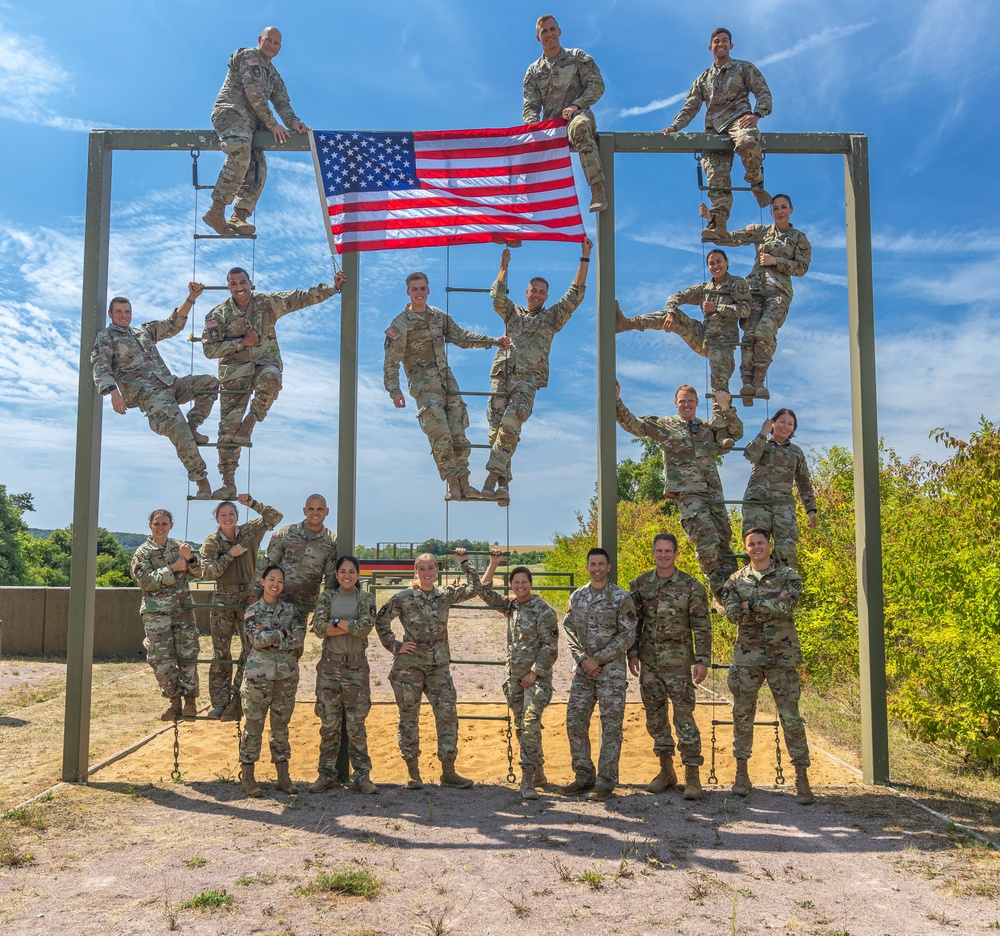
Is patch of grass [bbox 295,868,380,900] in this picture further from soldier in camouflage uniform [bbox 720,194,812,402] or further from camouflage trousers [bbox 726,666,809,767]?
soldier in camouflage uniform [bbox 720,194,812,402]

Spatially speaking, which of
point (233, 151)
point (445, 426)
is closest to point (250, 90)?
point (233, 151)

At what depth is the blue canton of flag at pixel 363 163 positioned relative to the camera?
27.0 feet

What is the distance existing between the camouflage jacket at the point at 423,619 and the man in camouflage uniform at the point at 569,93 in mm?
3848

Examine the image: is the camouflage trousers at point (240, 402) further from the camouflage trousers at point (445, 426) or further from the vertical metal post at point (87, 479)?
the camouflage trousers at point (445, 426)

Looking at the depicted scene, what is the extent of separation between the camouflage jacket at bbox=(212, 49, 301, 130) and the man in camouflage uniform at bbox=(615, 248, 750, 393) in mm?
3809

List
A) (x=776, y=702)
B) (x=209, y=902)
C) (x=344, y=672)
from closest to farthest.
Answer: (x=209, y=902) → (x=776, y=702) → (x=344, y=672)

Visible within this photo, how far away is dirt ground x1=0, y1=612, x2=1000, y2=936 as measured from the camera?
16.1 feet

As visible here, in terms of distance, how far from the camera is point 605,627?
23.4 feet

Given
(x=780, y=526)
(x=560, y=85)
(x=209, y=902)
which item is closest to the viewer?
(x=209, y=902)

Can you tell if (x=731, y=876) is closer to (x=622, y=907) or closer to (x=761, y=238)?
(x=622, y=907)

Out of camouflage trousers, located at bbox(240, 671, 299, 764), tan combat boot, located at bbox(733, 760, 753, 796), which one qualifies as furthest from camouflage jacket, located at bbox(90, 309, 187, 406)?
tan combat boot, located at bbox(733, 760, 753, 796)

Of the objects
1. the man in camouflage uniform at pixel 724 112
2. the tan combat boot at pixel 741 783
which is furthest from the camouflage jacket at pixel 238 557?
the man in camouflage uniform at pixel 724 112

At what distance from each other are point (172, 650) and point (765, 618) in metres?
5.39

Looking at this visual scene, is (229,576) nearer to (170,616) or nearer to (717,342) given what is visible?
(170,616)
